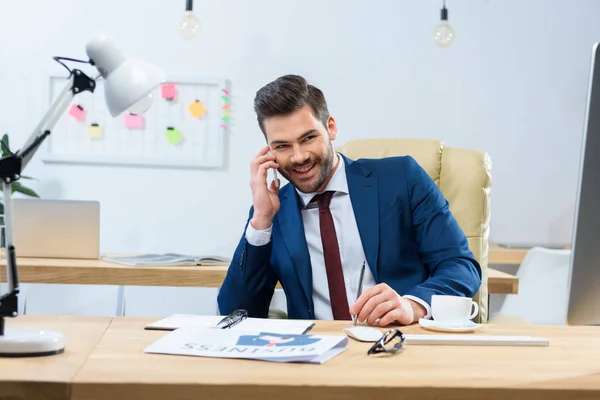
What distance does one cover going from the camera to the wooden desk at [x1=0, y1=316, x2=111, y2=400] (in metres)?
0.91

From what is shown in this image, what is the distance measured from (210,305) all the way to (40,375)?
2936 millimetres

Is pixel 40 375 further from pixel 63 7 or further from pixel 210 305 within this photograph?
pixel 63 7

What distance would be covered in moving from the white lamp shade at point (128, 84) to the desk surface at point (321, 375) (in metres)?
0.39

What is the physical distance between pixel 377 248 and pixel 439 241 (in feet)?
0.54

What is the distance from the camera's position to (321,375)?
966 mm

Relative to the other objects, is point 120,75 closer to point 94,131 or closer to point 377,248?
point 377,248

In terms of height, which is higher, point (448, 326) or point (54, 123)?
point (54, 123)

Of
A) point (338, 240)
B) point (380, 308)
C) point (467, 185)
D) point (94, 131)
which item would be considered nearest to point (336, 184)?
point (338, 240)

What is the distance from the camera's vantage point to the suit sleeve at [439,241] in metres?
1.80

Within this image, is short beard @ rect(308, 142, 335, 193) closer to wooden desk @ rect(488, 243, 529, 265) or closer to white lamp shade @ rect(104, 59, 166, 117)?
white lamp shade @ rect(104, 59, 166, 117)

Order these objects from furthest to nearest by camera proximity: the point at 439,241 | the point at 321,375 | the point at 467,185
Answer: the point at 467,185 < the point at 439,241 < the point at 321,375

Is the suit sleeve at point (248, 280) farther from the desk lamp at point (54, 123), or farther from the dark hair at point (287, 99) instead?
the desk lamp at point (54, 123)

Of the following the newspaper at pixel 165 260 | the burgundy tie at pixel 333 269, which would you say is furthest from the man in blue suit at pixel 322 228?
the newspaper at pixel 165 260

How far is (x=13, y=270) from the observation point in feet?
3.70
